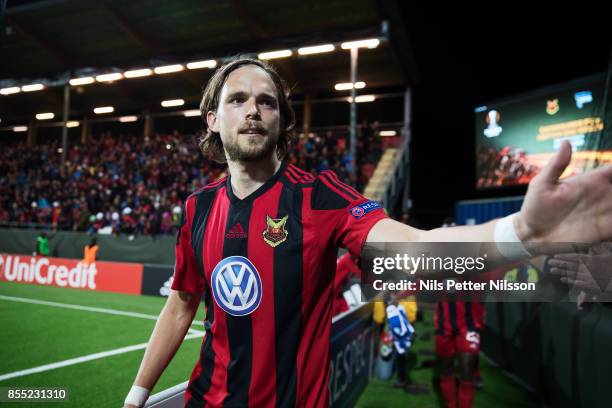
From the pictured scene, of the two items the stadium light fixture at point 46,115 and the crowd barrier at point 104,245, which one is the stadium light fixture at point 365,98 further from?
the stadium light fixture at point 46,115

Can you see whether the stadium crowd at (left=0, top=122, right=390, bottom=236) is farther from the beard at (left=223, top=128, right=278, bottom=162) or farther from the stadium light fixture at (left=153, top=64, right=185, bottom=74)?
the beard at (left=223, top=128, right=278, bottom=162)

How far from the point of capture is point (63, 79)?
59.7ft

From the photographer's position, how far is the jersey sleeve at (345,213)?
4.51 feet

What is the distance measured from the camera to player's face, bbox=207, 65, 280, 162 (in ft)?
5.07

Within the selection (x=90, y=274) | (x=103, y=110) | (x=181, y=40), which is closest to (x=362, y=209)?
(x=90, y=274)

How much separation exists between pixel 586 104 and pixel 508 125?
287 centimetres

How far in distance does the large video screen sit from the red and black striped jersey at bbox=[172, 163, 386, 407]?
1421 cm

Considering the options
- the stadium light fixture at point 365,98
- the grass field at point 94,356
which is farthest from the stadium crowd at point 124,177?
the grass field at point 94,356

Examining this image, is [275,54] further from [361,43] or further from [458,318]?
[458,318]

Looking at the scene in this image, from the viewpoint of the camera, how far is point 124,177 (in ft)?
59.6

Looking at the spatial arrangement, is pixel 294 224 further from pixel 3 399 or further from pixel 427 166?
pixel 427 166

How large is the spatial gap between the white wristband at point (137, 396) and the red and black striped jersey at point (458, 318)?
3752mm

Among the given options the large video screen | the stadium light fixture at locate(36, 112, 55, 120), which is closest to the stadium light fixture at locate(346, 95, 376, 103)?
the large video screen

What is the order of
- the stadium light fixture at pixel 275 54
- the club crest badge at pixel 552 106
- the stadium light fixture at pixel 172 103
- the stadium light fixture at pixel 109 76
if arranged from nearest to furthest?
the club crest badge at pixel 552 106 → the stadium light fixture at pixel 275 54 → the stadium light fixture at pixel 109 76 → the stadium light fixture at pixel 172 103
